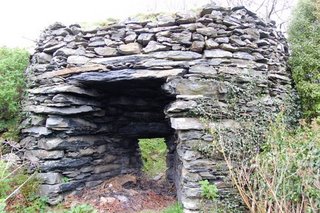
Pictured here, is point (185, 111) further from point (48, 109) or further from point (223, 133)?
point (48, 109)

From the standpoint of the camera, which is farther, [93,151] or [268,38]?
[93,151]

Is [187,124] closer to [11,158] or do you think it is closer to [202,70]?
[202,70]

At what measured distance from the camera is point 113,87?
18.1ft

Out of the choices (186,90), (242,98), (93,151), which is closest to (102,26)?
(186,90)

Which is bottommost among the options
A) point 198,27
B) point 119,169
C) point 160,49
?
point 119,169

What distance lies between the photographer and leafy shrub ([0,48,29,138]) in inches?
213

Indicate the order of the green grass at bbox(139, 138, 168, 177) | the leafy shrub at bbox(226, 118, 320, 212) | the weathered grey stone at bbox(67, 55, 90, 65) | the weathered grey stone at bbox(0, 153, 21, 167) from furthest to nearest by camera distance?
the green grass at bbox(139, 138, 168, 177) → the weathered grey stone at bbox(67, 55, 90, 65) → the weathered grey stone at bbox(0, 153, 21, 167) → the leafy shrub at bbox(226, 118, 320, 212)

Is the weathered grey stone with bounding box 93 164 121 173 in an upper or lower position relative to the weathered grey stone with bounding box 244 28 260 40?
lower

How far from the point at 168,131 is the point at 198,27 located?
107 inches

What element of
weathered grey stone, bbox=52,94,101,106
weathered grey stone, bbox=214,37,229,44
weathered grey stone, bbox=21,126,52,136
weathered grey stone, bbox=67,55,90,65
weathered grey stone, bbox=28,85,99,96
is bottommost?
weathered grey stone, bbox=21,126,52,136

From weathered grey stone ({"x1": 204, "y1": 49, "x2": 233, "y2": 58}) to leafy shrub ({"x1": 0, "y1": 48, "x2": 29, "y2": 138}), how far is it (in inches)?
142

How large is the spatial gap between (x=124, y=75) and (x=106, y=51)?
58 cm

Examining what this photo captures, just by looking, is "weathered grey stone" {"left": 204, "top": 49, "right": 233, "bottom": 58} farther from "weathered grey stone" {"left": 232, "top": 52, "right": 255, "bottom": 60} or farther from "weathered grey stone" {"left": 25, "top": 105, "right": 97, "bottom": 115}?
"weathered grey stone" {"left": 25, "top": 105, "right": 97, "bottom": 115}

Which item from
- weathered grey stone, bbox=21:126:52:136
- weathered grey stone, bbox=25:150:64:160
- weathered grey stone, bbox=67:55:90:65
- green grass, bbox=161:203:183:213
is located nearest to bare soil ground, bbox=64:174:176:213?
green grass, bbox=161:203:183:213
